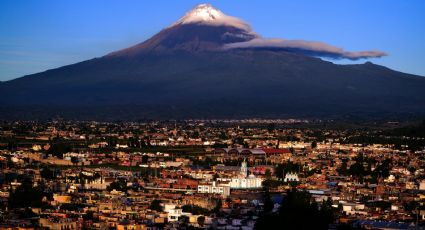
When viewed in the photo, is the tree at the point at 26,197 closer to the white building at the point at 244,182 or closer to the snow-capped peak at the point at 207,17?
the white building at the point at 244,182

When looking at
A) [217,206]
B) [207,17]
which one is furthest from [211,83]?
[217,206]

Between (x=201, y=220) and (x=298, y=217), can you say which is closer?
(x=298, y=217)

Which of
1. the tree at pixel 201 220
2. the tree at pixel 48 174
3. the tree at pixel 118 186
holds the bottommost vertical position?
the tree at pixel 201 220

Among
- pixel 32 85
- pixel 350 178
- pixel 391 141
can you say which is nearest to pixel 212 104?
Result: pixel 32 85

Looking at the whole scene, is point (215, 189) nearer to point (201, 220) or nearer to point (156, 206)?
point (156, 206)

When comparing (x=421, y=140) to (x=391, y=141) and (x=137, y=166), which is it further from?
(x=137, y=166)

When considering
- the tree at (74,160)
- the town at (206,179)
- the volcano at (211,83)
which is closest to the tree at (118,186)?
the town at (206,179)
